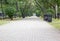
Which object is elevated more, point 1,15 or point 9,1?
point 9,1

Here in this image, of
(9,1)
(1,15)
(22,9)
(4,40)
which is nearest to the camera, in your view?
(4,40)

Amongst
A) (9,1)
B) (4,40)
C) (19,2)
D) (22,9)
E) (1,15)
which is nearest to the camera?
(4,40)

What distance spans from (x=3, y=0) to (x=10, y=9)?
7.60 meters

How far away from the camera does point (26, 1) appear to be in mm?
73125

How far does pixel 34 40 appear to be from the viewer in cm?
1141

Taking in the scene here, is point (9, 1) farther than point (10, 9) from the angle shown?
Yes

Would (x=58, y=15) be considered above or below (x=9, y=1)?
below

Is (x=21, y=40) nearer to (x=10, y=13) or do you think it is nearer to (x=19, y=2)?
(x=10, y=13)

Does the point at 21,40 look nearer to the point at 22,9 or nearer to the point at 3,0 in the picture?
the point at 3,0

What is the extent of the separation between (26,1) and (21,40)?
6228cm

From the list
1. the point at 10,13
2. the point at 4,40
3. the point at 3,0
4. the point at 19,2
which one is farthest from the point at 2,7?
the point at 4,40

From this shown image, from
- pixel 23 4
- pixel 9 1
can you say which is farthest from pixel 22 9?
pixel 9 1

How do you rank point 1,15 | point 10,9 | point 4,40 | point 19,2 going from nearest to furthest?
point 4,40, point 10,9, point 1,15, point 19,2

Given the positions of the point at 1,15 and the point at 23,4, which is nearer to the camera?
the point at 1,15
